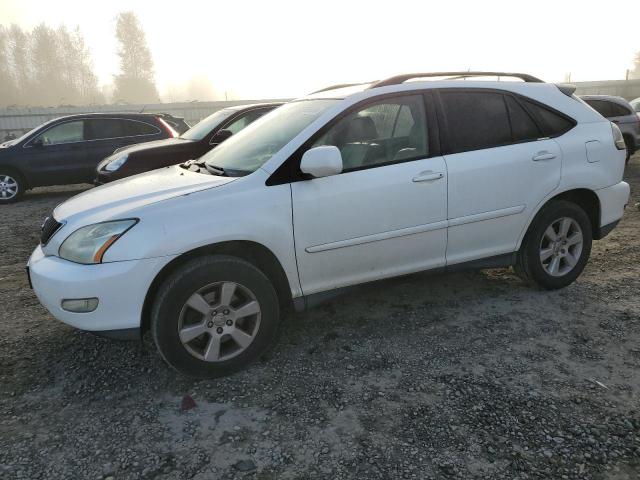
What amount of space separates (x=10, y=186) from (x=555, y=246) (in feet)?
30.8

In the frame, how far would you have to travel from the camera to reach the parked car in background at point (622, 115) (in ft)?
31.5

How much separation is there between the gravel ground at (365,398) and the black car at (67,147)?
615 cm

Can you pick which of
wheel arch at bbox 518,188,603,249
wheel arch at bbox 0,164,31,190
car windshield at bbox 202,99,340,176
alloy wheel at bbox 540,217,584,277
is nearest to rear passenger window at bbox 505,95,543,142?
wheel arch at bbox 518,188,603,249

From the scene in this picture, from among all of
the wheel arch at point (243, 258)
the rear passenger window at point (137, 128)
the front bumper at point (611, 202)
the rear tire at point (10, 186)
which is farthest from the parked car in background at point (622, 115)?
the rear tire at point (10, 186)

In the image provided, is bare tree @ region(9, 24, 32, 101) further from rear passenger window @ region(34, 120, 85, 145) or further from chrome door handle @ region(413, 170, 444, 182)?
chrome door handle @ region(413, 170, 444, 182)

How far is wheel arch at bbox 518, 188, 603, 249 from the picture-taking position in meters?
3.76

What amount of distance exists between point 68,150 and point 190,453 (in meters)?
8.58

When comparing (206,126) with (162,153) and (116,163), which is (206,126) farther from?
(116,163)

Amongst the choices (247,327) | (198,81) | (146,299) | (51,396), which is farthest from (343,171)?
(198,81)

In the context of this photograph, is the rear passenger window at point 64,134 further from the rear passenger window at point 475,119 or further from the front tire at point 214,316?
the rear passenger window at point 475,119

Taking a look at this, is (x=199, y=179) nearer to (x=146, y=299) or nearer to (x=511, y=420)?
(x=146, y=299)

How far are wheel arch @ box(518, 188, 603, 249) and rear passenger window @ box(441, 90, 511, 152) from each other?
2.03 feet

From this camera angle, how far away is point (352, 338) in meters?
3.38

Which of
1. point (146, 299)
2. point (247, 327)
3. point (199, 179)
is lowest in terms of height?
point (247, 327)
